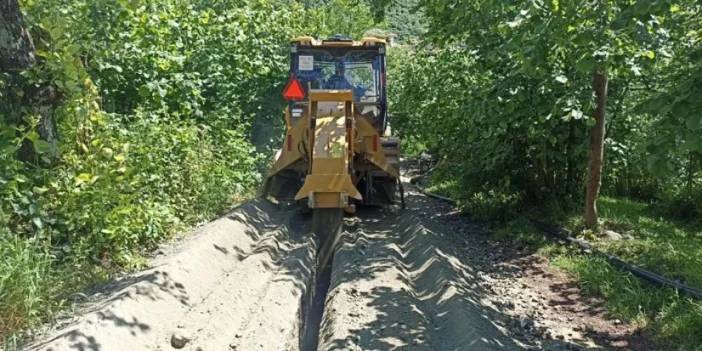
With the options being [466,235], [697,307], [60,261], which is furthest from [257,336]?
[466,235]

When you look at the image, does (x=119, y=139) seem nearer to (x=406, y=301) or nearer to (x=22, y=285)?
(x=22, y=285)

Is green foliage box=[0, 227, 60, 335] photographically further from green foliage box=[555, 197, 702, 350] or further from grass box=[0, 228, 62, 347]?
green foliage box=[555, 197, 702, 350]

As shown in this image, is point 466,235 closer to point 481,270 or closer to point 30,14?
point 481,270

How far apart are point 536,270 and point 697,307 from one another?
89.5 inches

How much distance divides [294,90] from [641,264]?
6366 mm

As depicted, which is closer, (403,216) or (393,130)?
(403,216)

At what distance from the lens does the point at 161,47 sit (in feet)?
34.7

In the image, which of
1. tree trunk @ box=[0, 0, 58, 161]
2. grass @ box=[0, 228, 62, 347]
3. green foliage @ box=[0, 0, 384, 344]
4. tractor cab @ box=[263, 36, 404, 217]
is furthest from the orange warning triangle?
grass @ box=[0, 228, 62, 347]

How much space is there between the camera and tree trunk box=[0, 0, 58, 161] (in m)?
6.41

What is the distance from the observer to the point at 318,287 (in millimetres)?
7777

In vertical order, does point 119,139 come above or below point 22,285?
above

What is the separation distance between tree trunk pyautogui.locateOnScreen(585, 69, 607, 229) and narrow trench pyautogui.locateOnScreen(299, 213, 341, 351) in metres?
3.43

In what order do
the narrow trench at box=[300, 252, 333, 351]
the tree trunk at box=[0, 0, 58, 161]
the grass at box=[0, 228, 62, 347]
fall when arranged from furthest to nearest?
1. the tree trunk at box=[0, 0, 58, 161]
2. the narrow trench at box=[300, 252, 333, 351]
3. the grass at box=[0, 228, 62, 347]

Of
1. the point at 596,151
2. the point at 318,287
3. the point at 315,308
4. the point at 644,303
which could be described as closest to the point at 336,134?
the point at 318,287
